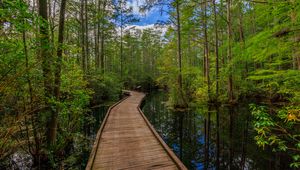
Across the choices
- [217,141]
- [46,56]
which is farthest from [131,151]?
[217,141]

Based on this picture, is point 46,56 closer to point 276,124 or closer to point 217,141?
point 276,124

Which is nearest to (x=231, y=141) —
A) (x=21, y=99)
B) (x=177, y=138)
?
(x=177, y=138)

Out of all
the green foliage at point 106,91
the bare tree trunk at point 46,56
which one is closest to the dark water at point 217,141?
the bare tree trunk at point 46,56

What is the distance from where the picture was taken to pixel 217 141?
6.86m

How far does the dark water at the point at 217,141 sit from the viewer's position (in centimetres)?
523

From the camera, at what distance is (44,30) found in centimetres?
421

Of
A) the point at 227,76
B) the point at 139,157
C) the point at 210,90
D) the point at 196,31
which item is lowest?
the point at 139,157

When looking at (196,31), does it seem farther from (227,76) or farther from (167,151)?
(167,151)

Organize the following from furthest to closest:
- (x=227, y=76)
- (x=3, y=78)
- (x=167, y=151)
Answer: (x=227, y=76) < (x=167, y=151) < (x=3, y=78)

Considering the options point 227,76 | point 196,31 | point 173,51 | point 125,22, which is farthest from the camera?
point 173,51

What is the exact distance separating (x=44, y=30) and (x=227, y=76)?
471 inches

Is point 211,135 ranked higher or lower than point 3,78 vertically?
lower

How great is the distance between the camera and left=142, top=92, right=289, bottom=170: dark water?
17.1ft

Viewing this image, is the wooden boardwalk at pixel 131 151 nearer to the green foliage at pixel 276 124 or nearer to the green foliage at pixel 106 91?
the green foliage at pixel 276 124
